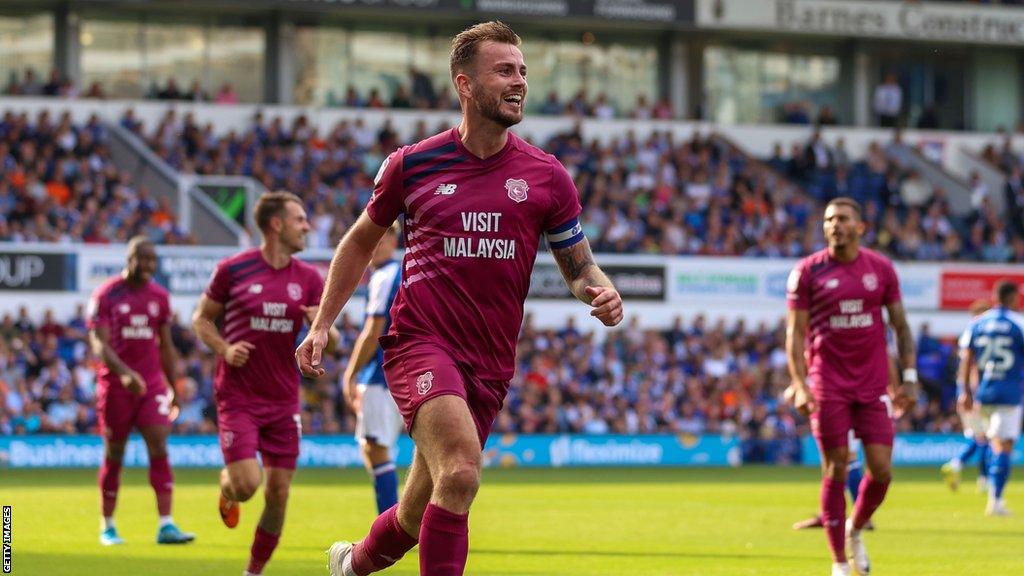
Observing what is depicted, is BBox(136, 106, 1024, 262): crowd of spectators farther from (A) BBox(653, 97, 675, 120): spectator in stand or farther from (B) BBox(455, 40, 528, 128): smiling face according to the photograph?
(B) BBox(455, 40, 528, 128): smiling face

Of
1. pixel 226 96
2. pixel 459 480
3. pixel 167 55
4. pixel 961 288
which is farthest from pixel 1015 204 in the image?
pixel 459 480

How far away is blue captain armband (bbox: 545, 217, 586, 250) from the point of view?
25.9 feet

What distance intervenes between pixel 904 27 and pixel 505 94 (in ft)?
136

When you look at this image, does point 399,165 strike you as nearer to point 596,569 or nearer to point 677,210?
point 596,569

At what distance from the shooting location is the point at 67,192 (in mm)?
33500

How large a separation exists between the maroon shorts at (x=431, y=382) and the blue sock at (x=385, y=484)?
546 cm

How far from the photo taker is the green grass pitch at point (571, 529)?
12820mm

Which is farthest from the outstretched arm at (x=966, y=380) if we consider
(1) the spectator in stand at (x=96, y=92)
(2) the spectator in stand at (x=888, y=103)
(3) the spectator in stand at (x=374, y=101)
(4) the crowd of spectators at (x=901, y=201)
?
(2) the spectator in stand at (x=888, y=103)

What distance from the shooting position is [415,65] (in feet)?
146

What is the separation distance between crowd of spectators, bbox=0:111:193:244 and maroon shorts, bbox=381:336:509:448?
82.6 ft

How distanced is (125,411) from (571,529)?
4.61 metres

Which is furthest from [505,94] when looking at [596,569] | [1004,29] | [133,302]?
[1004,29]

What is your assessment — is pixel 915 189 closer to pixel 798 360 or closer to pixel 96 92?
pixel 96 92

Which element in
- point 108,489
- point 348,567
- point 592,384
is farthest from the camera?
point 592,384
